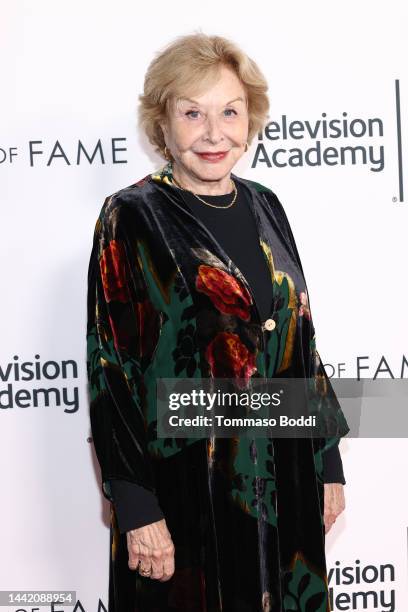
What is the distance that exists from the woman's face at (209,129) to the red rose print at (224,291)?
0.20 meters

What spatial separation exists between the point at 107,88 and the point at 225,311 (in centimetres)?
80

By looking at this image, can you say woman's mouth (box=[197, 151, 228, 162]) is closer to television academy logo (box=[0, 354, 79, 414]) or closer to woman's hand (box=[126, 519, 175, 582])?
woman's hand (box=[126, 519, 175, 582])

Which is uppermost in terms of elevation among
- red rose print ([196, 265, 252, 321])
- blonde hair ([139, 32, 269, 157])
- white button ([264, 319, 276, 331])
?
blonde hair ([139, 32, 269, 157])

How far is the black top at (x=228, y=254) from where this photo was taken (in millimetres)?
1293

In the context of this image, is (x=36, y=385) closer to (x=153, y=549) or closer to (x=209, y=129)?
(x=153, y=549)

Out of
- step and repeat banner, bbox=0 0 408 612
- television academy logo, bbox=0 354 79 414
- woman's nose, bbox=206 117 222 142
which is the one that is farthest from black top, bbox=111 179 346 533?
television academy logo, bbox=0 354 79 414

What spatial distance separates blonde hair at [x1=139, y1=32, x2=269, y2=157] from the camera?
1396 mm

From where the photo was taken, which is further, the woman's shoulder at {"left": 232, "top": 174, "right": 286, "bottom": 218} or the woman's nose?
the woman's shoulder at {"left": 232, "top": 174, "right": 286, "bottom": 218}

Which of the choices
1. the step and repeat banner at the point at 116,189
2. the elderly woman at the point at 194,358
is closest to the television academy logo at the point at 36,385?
the step and repeat banner at the point at 116,189

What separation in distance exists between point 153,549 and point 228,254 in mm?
512

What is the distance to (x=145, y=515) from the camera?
4.24 ft

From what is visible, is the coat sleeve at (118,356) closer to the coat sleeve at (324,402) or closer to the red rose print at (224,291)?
the red rose print at (224,291)

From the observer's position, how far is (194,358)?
133cm

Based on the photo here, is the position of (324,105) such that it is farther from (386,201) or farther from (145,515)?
(145,515)
